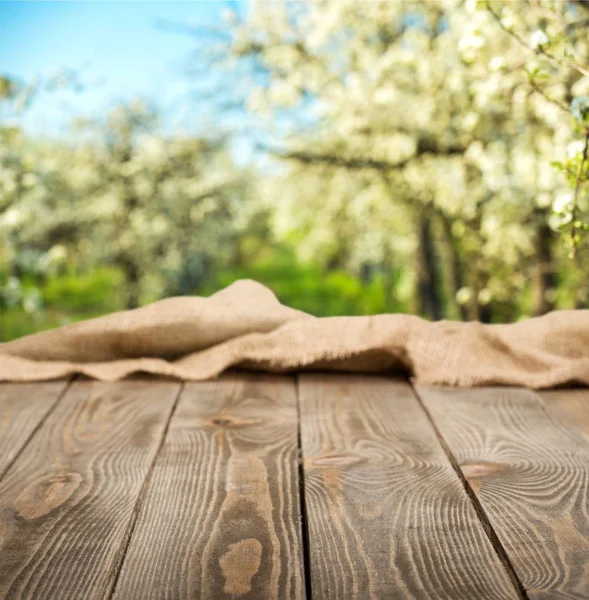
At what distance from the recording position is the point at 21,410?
170cm

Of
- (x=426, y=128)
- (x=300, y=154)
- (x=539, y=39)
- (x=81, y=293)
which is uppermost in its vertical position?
(x=539, y=39)

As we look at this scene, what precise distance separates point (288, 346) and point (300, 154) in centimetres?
705

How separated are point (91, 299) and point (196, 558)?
1416 cm

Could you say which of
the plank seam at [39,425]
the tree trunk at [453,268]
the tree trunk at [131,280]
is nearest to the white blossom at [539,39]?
the plank seam at [39,425]

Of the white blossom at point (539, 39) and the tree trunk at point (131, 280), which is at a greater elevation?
the white blossom at point (539, 39)

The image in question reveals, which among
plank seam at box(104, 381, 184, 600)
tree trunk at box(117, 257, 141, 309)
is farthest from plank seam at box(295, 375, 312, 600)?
tree trunk at box(117, 257, 141, 309)

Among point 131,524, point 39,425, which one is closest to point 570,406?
point 131,524

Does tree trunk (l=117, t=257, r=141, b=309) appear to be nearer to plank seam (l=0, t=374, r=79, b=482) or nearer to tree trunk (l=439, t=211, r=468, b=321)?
tree trunk (l=439, t=211, r=468, b=321)

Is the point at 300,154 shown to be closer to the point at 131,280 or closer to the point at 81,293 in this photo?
the point at 131,280

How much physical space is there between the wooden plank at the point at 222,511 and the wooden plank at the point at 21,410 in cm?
28

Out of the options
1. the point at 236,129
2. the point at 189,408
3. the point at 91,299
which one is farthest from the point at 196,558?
the point at 91,299

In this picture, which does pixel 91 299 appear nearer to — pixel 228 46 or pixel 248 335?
pixel 228 46

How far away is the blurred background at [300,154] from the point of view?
5328 millimetres

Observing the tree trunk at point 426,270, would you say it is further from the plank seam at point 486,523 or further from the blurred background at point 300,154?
the plank seam at point 486,523
